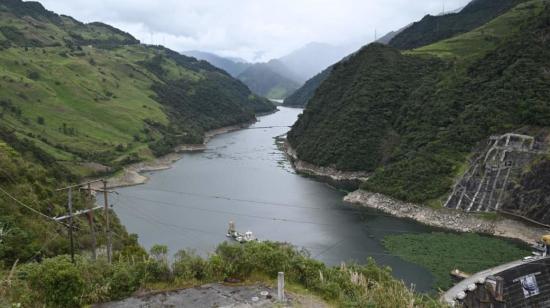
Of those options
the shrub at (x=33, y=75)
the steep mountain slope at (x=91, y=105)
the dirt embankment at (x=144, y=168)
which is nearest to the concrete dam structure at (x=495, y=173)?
the dirt embankment at (x=144, y=168)

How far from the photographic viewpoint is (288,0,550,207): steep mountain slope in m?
72.8

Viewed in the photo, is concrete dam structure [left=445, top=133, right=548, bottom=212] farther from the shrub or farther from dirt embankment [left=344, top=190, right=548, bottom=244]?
the shrub

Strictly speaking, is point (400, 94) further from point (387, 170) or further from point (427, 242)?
point (427, 242)

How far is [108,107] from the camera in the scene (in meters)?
132

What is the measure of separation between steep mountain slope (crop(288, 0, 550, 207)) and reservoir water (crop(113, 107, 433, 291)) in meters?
8.84

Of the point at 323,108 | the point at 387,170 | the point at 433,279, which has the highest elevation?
the point at 323,108

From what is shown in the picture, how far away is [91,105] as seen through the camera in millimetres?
129625

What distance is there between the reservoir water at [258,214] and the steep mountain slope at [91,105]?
57.8 feet

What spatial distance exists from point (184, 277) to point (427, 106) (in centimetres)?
7649

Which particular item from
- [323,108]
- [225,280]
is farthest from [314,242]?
[323,108]

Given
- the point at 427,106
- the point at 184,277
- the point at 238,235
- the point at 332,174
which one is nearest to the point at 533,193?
the point at 427,106

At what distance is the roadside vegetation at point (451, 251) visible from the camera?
1918 inches

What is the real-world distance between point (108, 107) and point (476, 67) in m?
94.6

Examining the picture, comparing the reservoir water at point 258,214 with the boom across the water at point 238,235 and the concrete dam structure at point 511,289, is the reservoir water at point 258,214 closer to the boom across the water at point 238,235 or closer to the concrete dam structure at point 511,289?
the boom across the water at point 238,235
